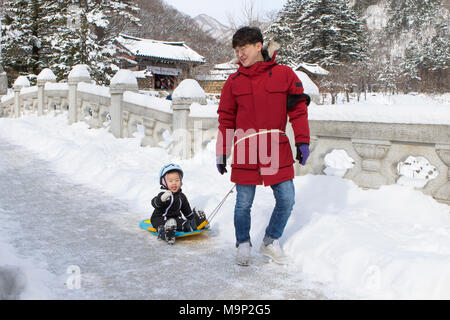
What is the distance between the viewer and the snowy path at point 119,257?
9.39ft

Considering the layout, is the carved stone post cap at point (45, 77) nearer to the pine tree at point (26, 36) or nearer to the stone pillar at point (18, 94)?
the stone pillar at point (18, 94)

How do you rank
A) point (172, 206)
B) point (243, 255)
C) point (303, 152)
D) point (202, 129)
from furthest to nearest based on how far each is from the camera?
point (202, 129) → point (172, 206) → point (243, 255) → point (303, 152)

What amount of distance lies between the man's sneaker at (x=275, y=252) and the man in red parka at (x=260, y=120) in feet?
0.67

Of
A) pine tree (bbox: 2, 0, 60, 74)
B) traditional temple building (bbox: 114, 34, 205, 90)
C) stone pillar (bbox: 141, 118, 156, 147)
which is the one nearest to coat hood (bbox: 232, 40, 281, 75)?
stone pillar (bbox: 141, 118, 156, 147)

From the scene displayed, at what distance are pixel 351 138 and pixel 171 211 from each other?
2.35 meters

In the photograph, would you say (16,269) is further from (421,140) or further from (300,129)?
(421,140)

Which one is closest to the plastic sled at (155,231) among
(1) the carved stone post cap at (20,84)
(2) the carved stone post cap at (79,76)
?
(2) the carved stone post cap at (79,76)

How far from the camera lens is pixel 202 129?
24.2ft

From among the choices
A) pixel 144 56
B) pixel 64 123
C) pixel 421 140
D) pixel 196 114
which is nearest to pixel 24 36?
pixel 144 56

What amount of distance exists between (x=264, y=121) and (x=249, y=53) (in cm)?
52

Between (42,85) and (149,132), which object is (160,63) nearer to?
(42,85)

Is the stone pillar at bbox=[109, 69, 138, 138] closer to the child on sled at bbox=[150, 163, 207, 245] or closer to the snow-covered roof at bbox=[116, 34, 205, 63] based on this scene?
the child on sled at bbox=[150, 163, 207, 245]

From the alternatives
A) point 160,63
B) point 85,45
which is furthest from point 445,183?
point 160,63

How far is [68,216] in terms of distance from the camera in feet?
15.2
